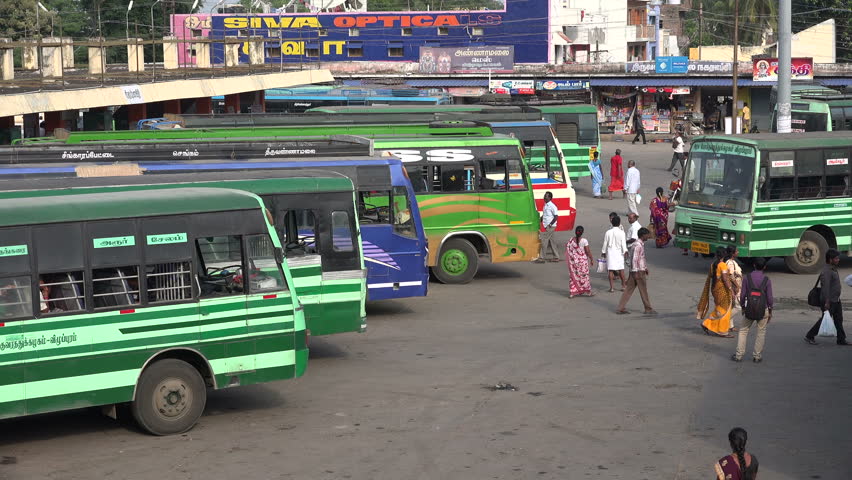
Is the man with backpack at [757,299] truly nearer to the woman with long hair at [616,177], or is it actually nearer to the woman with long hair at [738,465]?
the woman with long hair at [738,465]

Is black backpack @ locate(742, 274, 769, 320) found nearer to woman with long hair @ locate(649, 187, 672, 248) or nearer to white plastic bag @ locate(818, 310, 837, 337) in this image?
white plastic bag @ locate(818, 310, 837, 337)

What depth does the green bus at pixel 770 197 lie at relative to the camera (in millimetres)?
20438

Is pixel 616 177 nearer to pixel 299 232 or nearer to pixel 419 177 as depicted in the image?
pixel 419 177

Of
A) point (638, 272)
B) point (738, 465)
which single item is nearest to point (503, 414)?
point (738, 465)

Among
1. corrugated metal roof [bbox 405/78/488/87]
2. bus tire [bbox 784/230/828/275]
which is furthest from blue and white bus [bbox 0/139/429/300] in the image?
corrugated metal roof [bbox 405/78/488/87]

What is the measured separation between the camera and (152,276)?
10812 mm

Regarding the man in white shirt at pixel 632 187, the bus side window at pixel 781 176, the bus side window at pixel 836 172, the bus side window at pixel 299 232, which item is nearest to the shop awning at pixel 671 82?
the man in white shirt at pixel 632 187

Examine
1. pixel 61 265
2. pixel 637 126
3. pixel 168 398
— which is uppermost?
pixel 637 126

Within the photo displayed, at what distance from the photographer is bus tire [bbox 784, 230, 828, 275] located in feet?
69.3

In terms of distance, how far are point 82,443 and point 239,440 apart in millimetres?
1518

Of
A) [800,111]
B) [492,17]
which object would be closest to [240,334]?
[800,111]

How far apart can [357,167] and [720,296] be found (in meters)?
5.72

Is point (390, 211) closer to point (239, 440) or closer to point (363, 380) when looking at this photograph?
point (363, 380)

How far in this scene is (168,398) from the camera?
10.9m
